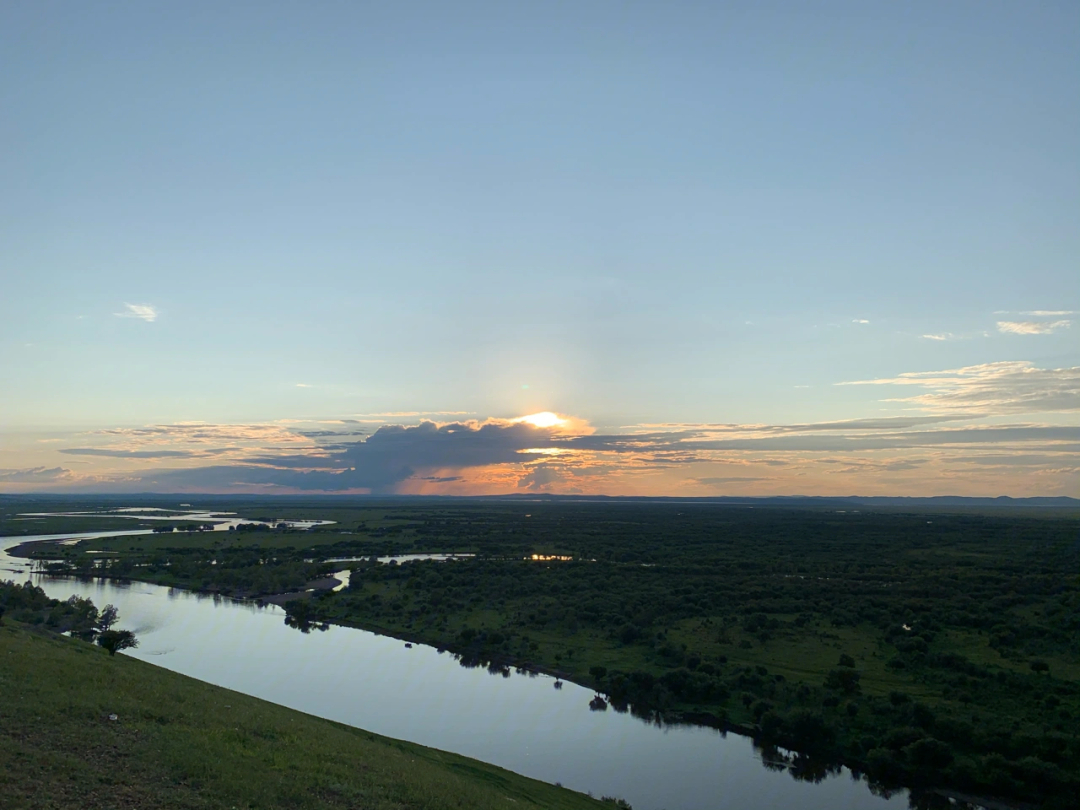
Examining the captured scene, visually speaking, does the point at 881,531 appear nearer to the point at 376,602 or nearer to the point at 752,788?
the point at 376,602

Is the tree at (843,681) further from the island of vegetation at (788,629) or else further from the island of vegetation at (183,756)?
the island of vegetation at (183,756)

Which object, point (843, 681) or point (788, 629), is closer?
point (843, 681)

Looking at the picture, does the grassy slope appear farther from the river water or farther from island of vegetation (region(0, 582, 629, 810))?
the river water

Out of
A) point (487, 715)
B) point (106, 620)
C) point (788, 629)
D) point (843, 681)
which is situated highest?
point (843, 681)

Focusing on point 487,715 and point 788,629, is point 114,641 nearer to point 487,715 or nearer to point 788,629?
point 487,715

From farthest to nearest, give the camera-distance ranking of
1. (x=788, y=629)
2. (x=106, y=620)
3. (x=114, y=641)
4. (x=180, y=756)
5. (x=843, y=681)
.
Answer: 1. (x=106, y=620)
2. (x=788, y=629)
3. (x=843, y=681)
4. (x=114, y=641)
5. (x=180, y=756)

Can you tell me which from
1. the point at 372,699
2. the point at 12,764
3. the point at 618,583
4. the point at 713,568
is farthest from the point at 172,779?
the point at 713,568

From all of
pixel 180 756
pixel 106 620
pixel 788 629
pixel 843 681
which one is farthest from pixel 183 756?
pixel 106 620
